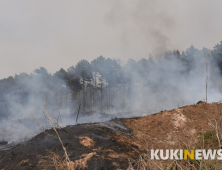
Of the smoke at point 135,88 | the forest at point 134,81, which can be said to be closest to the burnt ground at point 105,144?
the smoke at point 135,88

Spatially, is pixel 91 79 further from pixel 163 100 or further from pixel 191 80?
pixel 191 80

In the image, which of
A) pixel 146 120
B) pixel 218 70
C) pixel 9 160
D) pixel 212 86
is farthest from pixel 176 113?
pixel 218 70

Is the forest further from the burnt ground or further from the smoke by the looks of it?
the burnt ground

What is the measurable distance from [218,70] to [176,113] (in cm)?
2029

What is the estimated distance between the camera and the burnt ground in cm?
500

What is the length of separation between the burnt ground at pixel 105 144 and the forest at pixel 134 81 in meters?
16.9

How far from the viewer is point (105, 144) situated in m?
6.95

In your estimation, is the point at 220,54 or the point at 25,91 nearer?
the point at 220,54

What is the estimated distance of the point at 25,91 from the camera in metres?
32.1

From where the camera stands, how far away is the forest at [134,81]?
92.3 ft

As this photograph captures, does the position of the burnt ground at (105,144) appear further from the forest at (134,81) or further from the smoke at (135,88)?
the forest at (134,81)

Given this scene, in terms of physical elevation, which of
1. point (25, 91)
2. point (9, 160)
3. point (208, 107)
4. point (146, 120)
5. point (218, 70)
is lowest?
point (9, 160)

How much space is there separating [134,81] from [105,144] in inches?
1188

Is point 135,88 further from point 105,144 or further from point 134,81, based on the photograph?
point 105,144
